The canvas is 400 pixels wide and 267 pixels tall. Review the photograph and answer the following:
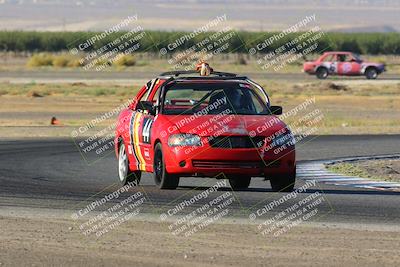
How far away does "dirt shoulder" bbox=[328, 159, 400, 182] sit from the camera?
19.5 m

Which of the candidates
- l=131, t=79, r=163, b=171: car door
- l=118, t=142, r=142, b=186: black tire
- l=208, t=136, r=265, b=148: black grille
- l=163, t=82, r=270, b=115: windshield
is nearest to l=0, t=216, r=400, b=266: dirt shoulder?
l=208, t=136, r=265, b=148: black grille

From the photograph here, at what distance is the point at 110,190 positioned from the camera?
16.7 meters

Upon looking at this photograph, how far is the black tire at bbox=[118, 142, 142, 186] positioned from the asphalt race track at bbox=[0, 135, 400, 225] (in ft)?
0.60

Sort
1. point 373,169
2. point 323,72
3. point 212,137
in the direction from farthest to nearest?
point 323,72 < point 373,169 < point 212,137

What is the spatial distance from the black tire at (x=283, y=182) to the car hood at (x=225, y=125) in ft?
2.34

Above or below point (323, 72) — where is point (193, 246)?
above

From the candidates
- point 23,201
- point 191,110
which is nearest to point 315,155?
point 191,110

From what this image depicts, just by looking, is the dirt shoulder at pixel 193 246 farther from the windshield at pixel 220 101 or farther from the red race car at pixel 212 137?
the windshield at pixel 220 101

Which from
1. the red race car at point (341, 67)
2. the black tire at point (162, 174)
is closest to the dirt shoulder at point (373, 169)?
the black tire at point (162, 174)

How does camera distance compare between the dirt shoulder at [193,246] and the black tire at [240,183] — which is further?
the black tire at [240,183]

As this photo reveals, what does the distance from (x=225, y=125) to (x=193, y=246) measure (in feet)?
15.4

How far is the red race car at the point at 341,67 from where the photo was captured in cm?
6800

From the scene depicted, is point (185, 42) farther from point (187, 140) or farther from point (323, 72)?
point (187, 140)

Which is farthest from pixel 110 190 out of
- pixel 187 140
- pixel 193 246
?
pixel 193 246
